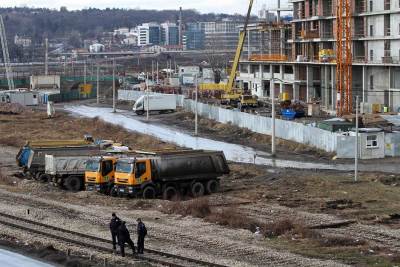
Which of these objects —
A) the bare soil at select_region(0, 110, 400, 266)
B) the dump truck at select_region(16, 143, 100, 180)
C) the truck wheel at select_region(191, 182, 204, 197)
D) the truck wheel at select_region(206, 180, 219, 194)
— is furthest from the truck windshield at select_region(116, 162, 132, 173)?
the dump truck at select_region(16, 143, 100, 180)

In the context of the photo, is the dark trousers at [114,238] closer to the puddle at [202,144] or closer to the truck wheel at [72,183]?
the truck wheel at [72,183]

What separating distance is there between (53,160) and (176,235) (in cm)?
1491

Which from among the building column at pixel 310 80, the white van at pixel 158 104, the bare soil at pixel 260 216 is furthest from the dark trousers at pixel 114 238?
the building column at pixel 310 80

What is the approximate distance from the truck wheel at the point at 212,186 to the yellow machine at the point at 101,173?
172 inches

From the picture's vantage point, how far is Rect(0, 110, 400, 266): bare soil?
979 inches

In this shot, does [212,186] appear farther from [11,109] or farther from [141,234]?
[11,109]

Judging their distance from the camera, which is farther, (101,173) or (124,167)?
(101,173)

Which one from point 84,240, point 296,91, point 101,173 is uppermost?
point 296,91

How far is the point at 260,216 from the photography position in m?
31.6

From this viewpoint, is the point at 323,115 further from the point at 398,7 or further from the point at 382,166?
the point at 382,166

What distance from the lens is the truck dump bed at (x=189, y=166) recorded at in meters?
36.8

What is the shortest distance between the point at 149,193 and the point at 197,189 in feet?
7.94

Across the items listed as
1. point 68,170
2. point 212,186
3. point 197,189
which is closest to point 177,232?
point 197,189

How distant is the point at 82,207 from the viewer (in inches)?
1366
